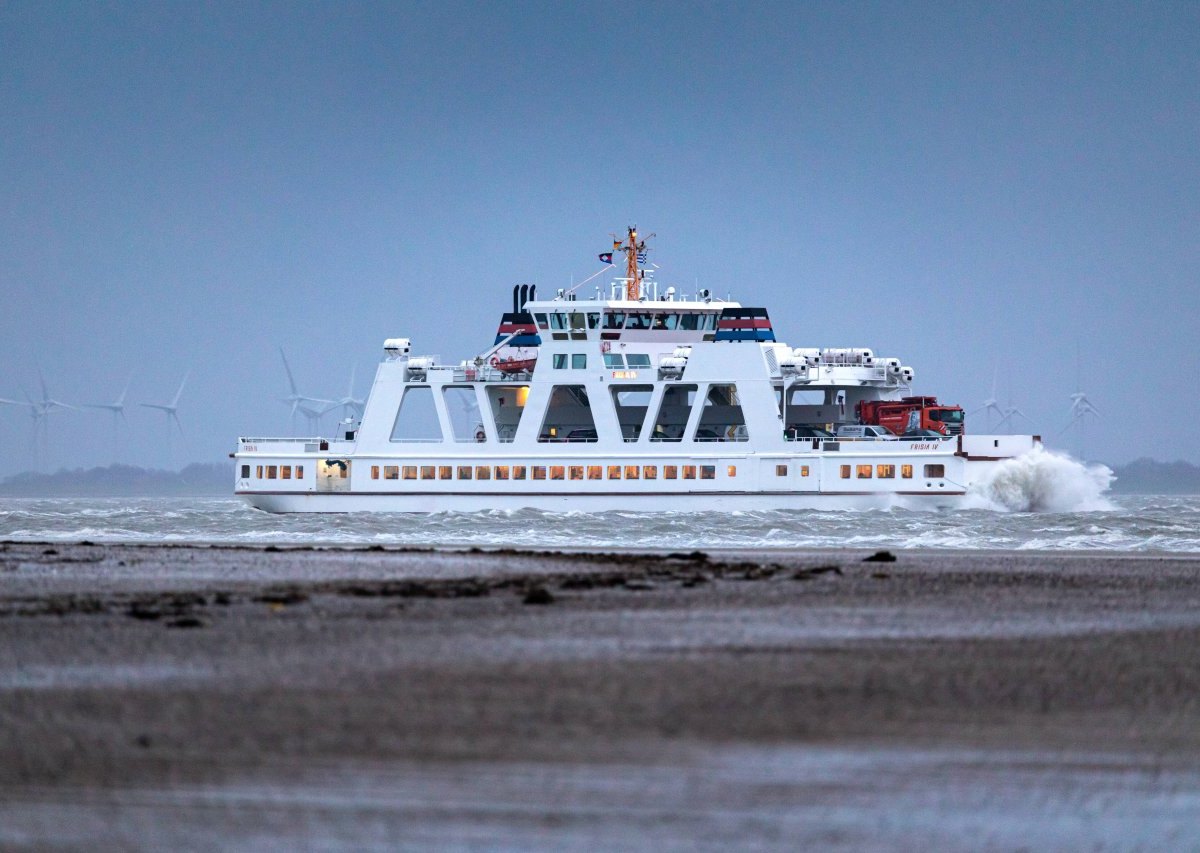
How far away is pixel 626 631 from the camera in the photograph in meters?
15.9

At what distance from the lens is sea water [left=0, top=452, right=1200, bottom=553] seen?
135 feet

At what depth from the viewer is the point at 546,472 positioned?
6269cm

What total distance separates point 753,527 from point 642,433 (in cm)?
1380

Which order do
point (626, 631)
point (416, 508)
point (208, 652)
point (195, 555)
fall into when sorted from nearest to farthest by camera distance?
point (208, 652)
point (626, 631)
point (195, 555)
point (416, 508)

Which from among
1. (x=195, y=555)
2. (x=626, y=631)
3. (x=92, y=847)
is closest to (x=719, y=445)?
(x=195, y=555)

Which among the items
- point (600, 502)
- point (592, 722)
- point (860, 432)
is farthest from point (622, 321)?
point (592, 722)

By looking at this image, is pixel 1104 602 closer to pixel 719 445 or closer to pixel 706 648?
pixel 706 648

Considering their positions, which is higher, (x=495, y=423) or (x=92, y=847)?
(x=495, y=423)

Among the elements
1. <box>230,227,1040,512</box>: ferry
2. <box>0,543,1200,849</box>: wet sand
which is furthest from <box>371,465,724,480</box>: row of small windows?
<box>0,543,1200,849</box>: wet sand

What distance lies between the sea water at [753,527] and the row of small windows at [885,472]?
101 cm

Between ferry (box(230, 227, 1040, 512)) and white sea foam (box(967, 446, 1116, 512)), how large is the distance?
19.3 inches

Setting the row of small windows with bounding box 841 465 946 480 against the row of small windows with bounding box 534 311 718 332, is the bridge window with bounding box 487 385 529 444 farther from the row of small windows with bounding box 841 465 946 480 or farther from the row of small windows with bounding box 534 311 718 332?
the row of small windows with bounding box 841 465 946 480

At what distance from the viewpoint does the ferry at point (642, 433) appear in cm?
5978

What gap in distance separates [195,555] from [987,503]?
35171mm
